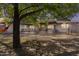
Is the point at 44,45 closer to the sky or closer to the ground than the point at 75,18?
closer to the ground

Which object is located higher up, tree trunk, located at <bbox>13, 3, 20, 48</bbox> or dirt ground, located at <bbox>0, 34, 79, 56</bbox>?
tree trunk, located at <bbox>13, 3, 20, 48</bbox>

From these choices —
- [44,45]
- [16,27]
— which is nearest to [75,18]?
[44,45]

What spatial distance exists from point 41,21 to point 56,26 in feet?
0.43

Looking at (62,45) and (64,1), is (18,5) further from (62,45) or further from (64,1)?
(62,45)

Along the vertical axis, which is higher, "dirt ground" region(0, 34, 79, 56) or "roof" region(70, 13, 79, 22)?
"roof" region(70, 13, 79, 22)

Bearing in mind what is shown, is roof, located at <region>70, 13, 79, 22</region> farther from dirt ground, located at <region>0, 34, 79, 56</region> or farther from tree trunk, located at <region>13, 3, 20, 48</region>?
tree trunk, located at <region>13, 3, 20, 48</region>

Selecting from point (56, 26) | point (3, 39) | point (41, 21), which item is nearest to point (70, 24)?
point (56, 26)

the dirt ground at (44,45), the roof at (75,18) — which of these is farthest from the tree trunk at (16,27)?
the roof at (75,18)

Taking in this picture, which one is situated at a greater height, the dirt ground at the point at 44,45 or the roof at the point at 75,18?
the roof at the point at 75,18

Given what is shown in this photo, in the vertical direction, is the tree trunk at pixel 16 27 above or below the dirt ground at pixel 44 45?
above

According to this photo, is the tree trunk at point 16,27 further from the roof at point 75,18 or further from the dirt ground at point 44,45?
the roof at point 75,18

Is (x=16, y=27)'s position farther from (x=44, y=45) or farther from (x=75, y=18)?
(x=75, y=18)

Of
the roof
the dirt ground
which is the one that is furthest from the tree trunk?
the roof

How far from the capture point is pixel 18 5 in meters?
1.38
